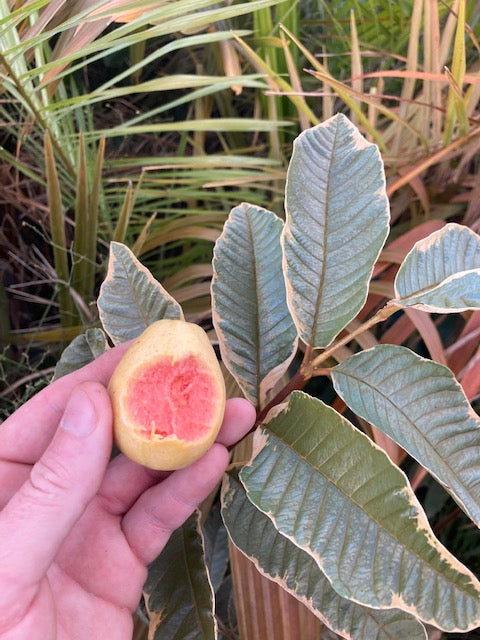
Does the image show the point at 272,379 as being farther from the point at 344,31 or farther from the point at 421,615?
the point at 344,31

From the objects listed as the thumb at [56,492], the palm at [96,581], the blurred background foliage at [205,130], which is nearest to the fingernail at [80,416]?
the thumb at [56,492]

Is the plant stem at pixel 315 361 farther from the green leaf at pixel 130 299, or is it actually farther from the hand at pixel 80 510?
the green leaf at pixel 130 299

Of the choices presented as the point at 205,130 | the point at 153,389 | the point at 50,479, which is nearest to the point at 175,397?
the point at 153,389

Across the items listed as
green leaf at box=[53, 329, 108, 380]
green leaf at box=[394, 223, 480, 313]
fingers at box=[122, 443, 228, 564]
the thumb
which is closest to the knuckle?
the thumb

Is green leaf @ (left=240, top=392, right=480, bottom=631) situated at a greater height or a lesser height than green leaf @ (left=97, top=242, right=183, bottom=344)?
lesser

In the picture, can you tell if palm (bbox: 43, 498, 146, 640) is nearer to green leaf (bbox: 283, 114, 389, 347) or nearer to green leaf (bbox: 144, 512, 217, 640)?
green leaf (bbox: 144, 512, 217, 640)

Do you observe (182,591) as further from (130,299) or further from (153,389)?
(130,299)
